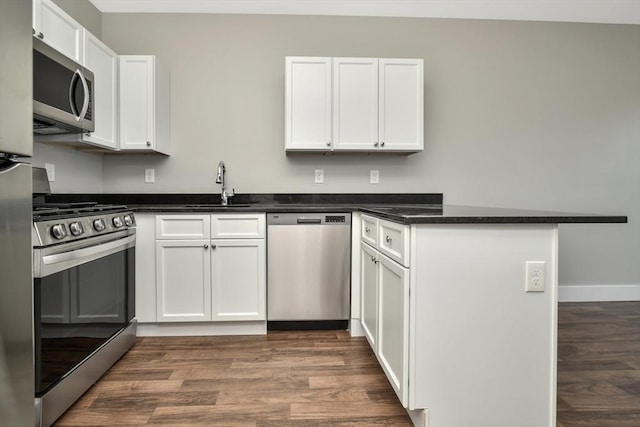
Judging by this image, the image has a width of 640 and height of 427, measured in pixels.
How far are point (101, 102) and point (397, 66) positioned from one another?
2.16 metres

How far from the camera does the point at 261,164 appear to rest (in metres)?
3.34

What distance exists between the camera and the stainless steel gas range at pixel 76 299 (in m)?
1.56

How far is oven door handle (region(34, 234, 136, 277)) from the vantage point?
157cm

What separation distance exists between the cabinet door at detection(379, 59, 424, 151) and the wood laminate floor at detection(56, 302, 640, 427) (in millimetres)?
1530

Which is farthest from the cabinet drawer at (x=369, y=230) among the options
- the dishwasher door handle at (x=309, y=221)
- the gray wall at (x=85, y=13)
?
the gray wall at (x=85, y=13)

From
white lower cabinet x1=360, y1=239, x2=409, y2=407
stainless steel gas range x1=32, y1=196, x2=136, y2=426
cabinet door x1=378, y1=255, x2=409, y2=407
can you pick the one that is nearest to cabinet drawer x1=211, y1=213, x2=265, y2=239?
stainless steel gas range x1=32, y1=196, x2=136, y2=426

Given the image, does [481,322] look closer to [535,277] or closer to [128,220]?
[535,277]

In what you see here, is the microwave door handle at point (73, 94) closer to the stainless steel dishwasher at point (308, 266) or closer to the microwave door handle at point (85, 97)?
the microwave door handle at point (85, 97)

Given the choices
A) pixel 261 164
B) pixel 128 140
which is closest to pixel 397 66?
pixel 261 164

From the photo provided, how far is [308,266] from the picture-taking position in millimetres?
2740

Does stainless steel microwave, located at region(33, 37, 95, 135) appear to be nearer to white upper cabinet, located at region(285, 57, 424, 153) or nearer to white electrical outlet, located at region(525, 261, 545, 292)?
white upper cabinet, located at region(285, 57, 424, 153)

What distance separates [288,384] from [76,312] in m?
1.07

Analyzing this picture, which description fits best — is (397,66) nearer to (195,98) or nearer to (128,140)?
(195,98)

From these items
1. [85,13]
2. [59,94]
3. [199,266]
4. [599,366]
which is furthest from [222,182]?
[599,366]
